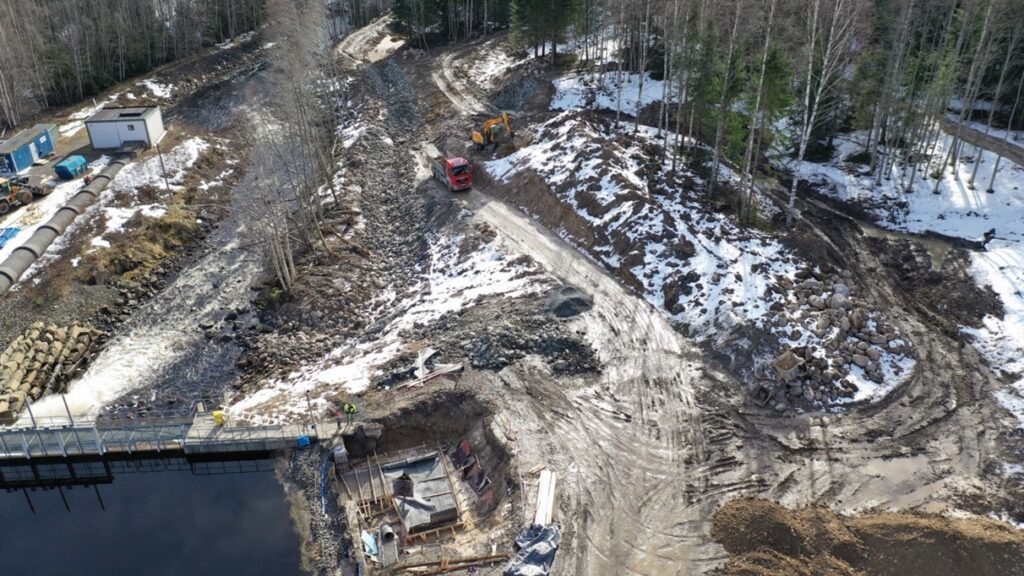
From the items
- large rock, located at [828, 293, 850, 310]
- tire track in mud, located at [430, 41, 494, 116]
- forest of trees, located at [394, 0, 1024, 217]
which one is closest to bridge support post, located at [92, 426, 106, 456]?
large rock, located at [828, 293, 850, 310]

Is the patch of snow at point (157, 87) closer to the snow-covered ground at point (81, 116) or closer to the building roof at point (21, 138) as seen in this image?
the snow-covered ground at point (81, 116)

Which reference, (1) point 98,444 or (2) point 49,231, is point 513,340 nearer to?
(1) point 98,444

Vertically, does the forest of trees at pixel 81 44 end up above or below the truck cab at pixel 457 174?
above

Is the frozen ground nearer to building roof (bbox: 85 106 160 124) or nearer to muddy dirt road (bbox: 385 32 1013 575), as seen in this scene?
building roof (bbox: 85 106 160 124)

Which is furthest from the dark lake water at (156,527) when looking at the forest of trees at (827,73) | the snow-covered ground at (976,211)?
the snow-covered ground at (976,211)

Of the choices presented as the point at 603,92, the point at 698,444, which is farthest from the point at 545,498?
the point at 603,92
